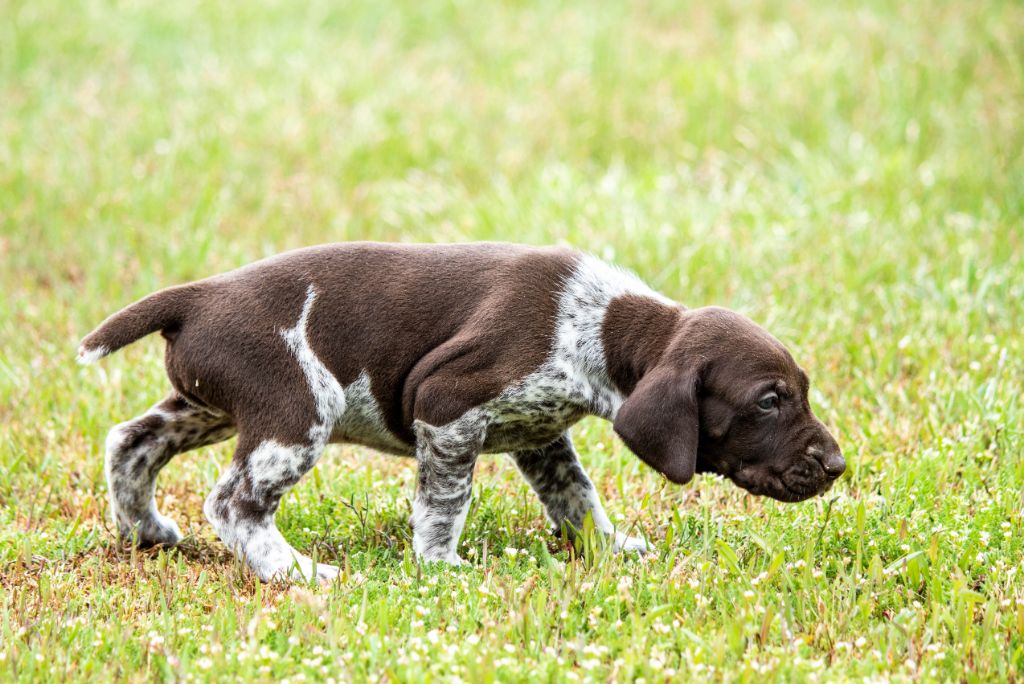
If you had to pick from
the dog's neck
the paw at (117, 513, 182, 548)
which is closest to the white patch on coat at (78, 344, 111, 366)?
the paw at (117, 513, 182, 548)

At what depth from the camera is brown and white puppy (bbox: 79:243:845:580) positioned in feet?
15.4

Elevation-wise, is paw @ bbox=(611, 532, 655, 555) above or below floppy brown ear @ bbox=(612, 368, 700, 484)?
below

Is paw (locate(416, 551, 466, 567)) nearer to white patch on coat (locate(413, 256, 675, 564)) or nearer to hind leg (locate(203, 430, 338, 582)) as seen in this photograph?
white patch on coat (locate(413, 256, 675, 564))

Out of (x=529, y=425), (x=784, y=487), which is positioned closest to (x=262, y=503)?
(x=529, y=425)

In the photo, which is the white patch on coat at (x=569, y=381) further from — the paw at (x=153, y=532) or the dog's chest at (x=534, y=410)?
the paw at (x=153, y=532)

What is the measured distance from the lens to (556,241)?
8.28m

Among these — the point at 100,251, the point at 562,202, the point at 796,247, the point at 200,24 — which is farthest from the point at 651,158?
the point at 200,24

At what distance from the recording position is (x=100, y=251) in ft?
28.2

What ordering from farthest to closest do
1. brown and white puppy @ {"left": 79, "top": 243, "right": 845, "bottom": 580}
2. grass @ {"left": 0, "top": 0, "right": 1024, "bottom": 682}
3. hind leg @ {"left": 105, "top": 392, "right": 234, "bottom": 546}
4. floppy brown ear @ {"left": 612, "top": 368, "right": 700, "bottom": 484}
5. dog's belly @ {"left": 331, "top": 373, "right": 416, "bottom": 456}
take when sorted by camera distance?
1. hind leg @ {"left": 105, "top": 392, "right": 234, "bottom": 546}
2. dog's belly @ {"left": 331, "top": 373, "right": 416, "bottom": 456}
3. brown and white puppy @ {"left": 79, "top": 243, "right": 845, "bottom": 580}
4. floppy brown ear @ {"left": 612, "top": 368, "right": 700, "bottom": 484}
5. grass @ {"left": 0, "top": 0, "right": 1024, "bottom": 682}

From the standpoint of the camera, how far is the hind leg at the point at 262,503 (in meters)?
4.76

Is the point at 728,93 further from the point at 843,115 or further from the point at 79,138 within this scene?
the point at 79,138

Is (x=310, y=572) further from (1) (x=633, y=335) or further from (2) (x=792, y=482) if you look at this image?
(2) (x=792, y=482)

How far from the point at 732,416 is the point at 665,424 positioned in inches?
10.2

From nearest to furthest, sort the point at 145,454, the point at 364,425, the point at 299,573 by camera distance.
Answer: the point at 299,573 → the point at 364,425 → the point at 145,454
